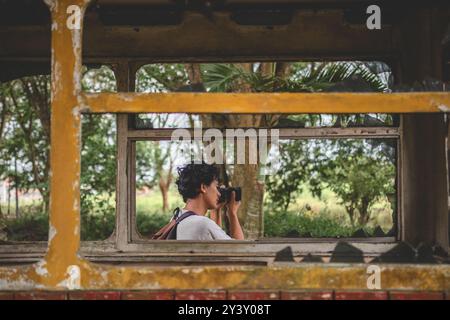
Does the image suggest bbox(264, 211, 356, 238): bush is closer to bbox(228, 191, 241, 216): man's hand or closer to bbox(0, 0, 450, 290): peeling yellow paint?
bbox(228, 191, 241, 216): man's hand

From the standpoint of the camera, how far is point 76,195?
2693 millimetres

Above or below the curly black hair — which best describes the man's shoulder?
below

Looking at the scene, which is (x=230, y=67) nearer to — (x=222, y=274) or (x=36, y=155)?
(x=222, y=274)

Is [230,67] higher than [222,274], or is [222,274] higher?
[230,67]

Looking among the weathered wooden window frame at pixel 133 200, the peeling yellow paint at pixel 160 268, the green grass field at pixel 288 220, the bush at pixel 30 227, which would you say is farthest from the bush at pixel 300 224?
the peeling yellow paint at pixel 160 268

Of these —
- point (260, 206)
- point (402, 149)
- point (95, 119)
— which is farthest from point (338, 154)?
point (402, 149)

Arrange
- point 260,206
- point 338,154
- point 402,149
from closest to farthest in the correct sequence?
point 402,149 < point 260,206 < point 338,154

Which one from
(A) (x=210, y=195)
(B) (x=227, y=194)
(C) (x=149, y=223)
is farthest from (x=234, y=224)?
(C) (x=149, y=223)

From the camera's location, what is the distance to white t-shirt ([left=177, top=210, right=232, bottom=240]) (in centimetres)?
436

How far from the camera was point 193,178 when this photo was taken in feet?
15.5

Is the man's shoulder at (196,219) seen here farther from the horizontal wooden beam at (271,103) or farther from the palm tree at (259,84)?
the horizontal wooden beam at (271,103)

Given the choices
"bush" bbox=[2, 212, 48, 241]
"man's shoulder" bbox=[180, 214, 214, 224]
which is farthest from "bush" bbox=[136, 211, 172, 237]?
"man's shoulder" bbox=[180, 214, 214, 224]

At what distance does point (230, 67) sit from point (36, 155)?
5.48m

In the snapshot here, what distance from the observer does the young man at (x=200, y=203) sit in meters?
4.37
